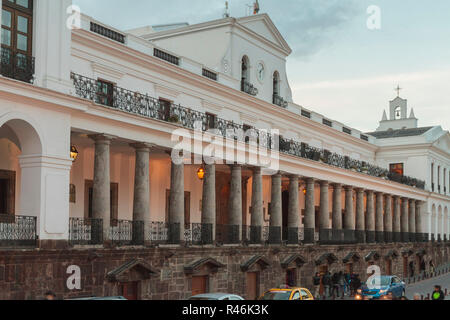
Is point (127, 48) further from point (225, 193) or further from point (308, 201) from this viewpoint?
point (308, 201)

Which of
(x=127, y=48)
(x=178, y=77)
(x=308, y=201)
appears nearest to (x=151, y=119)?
(x=127, y=48)

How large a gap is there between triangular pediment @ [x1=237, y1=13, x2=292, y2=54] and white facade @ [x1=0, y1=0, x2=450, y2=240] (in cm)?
6

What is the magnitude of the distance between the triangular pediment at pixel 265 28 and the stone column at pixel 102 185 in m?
15.4

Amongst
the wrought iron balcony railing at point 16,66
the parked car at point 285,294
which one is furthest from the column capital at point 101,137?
the parked car at point 285,294

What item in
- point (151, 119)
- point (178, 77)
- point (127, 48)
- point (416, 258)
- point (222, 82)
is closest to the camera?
point (151, 119)

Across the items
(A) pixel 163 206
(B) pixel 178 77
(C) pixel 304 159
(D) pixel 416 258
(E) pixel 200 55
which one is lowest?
(D) pixel 416 258

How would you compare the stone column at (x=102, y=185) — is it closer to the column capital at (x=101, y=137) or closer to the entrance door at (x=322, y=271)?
the column capital at (x=101, y=137)

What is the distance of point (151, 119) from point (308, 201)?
1603cm

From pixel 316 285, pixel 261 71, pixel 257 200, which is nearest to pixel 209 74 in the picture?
pixel 261 71

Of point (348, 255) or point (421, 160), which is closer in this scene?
point (348, 255)

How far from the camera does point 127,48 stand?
1069 inches

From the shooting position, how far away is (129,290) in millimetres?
23078

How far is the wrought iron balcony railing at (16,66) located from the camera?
61.4 ft

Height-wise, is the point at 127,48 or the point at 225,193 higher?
the point at 127,48
